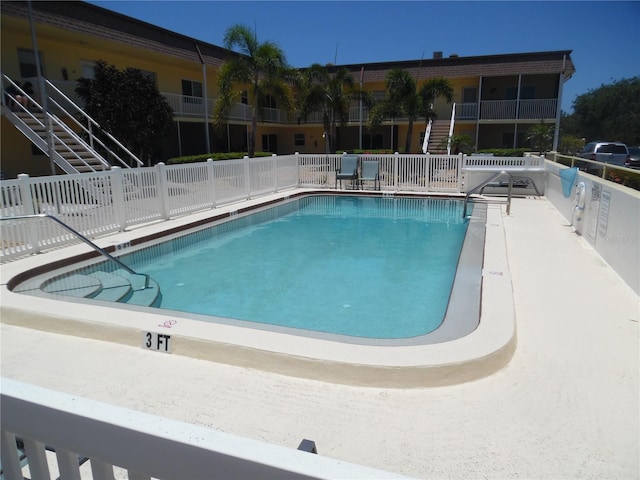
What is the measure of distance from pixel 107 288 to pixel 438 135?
22.1 m

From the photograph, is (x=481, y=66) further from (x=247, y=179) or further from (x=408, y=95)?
(x=247, y=179)

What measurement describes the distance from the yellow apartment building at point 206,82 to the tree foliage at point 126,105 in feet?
3.23

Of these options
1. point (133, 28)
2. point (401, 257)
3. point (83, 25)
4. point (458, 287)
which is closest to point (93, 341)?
point (458, 287)

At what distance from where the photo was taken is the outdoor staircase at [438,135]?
78.5ft

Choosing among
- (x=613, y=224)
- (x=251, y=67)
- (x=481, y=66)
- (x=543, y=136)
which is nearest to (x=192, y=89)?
(x=251, y=67)

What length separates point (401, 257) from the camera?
8.27 meters

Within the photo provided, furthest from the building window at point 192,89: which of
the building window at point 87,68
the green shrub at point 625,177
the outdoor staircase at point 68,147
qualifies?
the green shrub at point 625,177

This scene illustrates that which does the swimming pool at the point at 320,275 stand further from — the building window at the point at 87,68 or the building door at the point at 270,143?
the building door at the point at 270,143

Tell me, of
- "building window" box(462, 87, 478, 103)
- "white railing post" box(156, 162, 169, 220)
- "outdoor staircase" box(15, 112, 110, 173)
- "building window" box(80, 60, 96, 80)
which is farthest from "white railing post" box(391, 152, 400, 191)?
"building window" box(462, 87, 478, 103)

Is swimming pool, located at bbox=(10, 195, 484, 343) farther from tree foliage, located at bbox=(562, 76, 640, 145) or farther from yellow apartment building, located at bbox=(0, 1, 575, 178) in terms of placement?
tree foliage, located at bbox=(562, 76, 640, 145)

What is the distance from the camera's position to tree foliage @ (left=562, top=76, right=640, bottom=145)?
51.2 metres

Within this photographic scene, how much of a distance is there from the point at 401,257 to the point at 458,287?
2741mm

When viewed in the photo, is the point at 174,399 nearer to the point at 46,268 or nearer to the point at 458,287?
the point at 458,287

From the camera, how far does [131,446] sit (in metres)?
1.08
